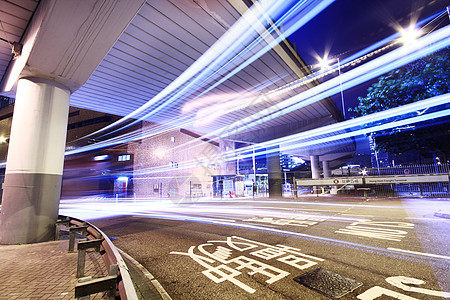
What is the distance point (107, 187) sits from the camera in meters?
33.8

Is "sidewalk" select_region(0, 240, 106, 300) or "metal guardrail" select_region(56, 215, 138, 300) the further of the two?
"sidewalk" select_region(0, 240, 106, 300)

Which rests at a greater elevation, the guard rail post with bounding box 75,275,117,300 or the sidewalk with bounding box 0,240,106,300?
the guard rail post with bounding box 75,275,117,300

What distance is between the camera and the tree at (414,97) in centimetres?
1565

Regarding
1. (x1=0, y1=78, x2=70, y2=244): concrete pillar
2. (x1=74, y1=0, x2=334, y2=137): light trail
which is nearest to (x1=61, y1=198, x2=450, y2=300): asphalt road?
(x1=0, y1=78, x2=70, y2=244): concrete pillar

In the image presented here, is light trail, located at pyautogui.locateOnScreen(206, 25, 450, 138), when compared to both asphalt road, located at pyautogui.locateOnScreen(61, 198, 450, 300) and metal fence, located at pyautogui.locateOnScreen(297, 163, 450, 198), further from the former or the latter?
metal fence, located at pyautogui.locateOnScreen(297, 163, 450, 198)

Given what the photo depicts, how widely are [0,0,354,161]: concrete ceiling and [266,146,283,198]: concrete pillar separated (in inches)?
316

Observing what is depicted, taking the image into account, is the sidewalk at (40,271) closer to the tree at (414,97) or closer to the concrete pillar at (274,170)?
the concrete pillar at (274,170)

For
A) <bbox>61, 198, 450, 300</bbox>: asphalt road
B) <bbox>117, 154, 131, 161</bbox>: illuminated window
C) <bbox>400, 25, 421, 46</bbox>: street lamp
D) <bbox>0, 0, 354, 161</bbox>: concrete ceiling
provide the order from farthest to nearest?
<bbox>117, 154, 131, 161</bbox>: illuminated window → <bbox>400, 25, 421, 46</bbox>: street lamp → <bbox>0, 0, 354, 161</bbox>: concrete ceiling → <bbox>61, 198, 450, 300</bbox>: asphalt road

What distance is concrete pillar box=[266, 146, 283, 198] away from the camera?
20.9 m

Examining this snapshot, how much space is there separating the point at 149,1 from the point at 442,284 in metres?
7.83

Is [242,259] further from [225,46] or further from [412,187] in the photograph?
[412,187]

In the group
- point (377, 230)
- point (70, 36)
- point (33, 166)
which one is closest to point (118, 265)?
point (70, 36)

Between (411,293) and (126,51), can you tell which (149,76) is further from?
(411,293)

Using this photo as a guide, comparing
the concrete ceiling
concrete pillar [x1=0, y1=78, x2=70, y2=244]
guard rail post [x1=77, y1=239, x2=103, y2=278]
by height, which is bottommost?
guard rail post [x1=77, y1=239, x2=103, y2=278]
